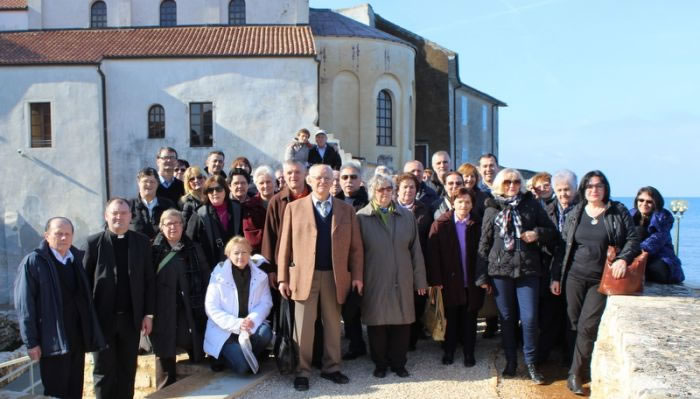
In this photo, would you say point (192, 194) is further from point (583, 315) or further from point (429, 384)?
point (583, 315)

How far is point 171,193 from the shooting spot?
8.01 metres

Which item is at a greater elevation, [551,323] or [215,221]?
[215,221]

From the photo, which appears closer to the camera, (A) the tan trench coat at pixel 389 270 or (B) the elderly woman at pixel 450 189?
(A) the tan trench coat at pixel 389 270

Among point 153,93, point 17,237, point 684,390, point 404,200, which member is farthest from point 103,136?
point 684,390

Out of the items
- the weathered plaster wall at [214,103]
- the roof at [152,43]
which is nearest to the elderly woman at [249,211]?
the weathered plaster wall at [214,103]

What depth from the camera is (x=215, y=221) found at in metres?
6.79

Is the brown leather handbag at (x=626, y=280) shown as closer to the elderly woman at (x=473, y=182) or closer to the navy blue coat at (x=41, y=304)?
the elderly woman at (x=473, y=182)

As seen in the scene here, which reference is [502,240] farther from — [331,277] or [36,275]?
[36,275]

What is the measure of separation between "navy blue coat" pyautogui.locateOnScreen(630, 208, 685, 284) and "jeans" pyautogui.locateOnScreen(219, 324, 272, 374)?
4221mm

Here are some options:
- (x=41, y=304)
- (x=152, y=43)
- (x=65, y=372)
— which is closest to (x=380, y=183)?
(x=41, y=304)

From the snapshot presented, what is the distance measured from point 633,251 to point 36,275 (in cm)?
543

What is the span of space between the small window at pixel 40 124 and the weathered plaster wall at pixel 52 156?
0.20m

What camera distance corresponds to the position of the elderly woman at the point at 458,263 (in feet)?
21.8

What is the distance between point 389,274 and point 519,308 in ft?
4.65
